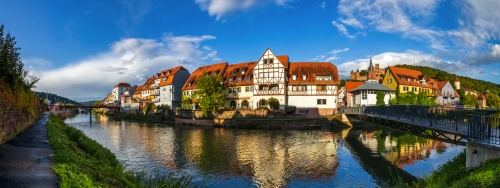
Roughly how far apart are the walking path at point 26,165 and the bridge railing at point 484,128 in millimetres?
13345

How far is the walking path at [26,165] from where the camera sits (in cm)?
684

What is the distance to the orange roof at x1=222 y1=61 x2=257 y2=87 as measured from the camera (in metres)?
54.3

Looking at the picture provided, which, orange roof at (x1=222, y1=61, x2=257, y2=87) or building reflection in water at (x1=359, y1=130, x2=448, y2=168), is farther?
orange roof at (x1=222, y1=61, x2=257, y2=87)

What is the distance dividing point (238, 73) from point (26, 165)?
49.1 metres

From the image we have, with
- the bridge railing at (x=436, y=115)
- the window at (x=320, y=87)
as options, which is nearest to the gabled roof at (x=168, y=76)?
the window at (x=320, y=87)

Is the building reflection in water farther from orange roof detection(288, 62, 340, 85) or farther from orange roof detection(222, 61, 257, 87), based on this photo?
orange roof detection(222, 61, 257, 87)

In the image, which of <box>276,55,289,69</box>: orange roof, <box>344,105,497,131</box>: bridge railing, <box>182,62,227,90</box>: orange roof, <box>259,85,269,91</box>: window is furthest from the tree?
<box>344,105,497,131</box>: bridge railing

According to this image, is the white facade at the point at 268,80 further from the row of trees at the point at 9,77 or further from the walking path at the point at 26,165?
the walking path at the point at 26,165

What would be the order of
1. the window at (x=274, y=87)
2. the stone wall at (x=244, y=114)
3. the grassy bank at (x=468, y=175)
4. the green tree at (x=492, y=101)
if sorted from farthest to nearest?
the green tree at (x=492, y=101) → the window at (x=274, y=87) → the stone wall at (x=244, y=114) → the grassy bank at (x=468, y=175)

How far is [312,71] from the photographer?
2055 inches

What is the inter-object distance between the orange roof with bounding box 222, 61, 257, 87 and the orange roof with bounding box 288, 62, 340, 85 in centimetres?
774

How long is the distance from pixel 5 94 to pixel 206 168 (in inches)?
415

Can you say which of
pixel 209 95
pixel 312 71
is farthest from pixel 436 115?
pixel 209 95

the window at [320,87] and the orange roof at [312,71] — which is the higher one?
the orange roof at [312,71]
